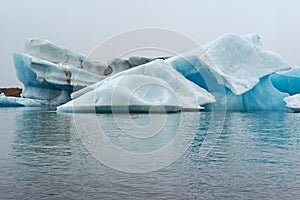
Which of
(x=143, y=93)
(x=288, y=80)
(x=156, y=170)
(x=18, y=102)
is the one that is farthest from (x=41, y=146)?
(x=18, y=102)

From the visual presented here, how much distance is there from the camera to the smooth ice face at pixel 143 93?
1642 cm

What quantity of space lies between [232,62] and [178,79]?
11.6 ft

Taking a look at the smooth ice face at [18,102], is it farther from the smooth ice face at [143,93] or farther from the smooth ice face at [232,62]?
the smooth ice face at [232,62]

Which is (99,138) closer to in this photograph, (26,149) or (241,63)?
(26,149)

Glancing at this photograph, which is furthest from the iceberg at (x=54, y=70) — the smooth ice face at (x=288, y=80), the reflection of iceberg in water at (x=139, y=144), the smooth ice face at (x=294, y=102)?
the reflection of iceberg in water at (x=139, y=144)

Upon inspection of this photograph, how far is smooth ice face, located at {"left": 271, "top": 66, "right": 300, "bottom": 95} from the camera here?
79.9 feet

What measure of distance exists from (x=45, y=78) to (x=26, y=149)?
67.0 ft

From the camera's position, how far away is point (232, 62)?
2077 centimetres

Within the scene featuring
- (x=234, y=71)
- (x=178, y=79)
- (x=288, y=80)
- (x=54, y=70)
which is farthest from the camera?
(x=54, y=70)

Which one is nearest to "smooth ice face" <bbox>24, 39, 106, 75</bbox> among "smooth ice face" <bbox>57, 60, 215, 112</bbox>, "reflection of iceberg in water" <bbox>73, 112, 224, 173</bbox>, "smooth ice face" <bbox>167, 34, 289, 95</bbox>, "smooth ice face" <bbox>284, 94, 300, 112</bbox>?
"smooth ice face" <bbox>167, 34, 289, 95</bbox>

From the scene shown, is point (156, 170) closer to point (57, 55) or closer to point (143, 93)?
point (143, 93)

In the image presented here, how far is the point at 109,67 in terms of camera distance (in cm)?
3128

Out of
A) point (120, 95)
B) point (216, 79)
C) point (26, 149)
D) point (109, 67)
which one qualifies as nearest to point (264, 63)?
point (216, 79)

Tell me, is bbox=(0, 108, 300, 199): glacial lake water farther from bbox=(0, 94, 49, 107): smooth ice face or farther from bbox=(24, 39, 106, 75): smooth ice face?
bbox=(0, 94, 49, 107): smooth ice face
